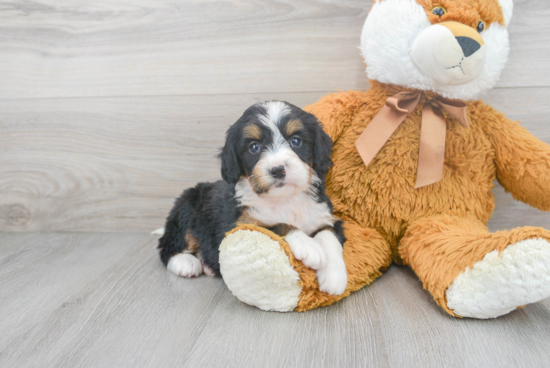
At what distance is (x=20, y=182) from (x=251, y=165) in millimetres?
1651

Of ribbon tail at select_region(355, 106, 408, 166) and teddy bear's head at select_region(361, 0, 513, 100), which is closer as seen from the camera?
teddy bear's head at select_region(361, 0, 513, 100)

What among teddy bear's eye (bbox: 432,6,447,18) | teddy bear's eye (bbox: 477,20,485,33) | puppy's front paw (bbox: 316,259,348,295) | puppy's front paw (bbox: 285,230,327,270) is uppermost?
teddy bear's eye (bbox: 432,6,447,18)

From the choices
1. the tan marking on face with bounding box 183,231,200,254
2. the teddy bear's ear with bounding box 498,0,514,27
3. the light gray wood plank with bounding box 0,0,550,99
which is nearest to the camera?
the teddy bear's ear with bounding box 498,0,514,27

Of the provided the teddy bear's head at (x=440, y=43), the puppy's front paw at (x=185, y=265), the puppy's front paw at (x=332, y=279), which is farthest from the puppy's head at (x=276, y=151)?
the puppy's front paw at (x=185, y=265)

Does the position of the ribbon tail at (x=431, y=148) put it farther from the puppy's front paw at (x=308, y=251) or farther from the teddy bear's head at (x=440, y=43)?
the puppy's front paw at (x=308, y=251)

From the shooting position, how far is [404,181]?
61.3 inches

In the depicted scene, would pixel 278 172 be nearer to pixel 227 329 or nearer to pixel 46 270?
pixel 227 329

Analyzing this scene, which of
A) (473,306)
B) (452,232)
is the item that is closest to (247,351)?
(473,306)

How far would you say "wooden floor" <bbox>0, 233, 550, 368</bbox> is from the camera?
109 centimetres

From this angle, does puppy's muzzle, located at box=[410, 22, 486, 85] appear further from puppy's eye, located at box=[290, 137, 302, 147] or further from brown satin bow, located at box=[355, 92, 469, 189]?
puppy's eye, located at box=[290, 137, 302, 147]

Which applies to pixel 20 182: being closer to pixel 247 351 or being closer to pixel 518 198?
pixel 247 351

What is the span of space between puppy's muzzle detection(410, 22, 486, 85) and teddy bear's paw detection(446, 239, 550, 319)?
0.60 meters

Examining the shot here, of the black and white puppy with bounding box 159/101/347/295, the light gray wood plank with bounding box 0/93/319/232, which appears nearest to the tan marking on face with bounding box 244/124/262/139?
the black and white puppy with bounding box 159/101/347/295

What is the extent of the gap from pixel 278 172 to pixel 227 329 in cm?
52
